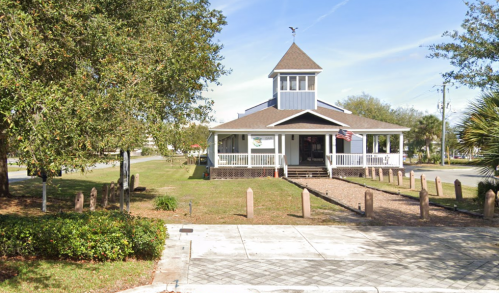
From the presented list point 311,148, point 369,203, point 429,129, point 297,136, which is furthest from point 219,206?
point 429,129

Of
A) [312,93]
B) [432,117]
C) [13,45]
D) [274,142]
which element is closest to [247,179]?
[274,142]

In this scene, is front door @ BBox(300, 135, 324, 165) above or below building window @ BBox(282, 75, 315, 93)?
below

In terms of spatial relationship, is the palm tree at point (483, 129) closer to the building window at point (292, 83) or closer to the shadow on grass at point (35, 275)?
the shadow on grass at point (35, 275)

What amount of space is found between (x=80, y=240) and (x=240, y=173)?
69.1ft

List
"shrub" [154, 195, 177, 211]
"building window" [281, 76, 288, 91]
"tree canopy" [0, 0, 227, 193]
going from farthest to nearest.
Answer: "building window" [281, 76, 288, 91]
"shrub" [154, 195, 177, 211]
"tree canopy" [0, 0, 227, 193]

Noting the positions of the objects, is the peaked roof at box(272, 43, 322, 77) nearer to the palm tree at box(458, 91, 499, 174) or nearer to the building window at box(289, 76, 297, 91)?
the building window at box(289, 76, 297, 91)

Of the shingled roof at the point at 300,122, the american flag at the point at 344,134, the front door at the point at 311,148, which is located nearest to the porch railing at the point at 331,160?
the american flag at the point at 344,134

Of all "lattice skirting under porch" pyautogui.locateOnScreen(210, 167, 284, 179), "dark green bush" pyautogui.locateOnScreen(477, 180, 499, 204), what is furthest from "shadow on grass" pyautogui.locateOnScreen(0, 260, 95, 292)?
"lattice skirting under porch" pyautogui.locateOnScreen(210, 167, 284, 179)

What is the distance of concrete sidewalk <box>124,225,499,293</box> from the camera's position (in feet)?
22.2

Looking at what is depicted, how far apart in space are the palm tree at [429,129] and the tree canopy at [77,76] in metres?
48.3

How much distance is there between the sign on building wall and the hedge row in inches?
828

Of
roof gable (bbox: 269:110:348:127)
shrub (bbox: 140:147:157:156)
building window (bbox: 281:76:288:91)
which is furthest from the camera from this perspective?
building window (bbox: 281:76:288:91)

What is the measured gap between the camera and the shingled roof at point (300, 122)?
28.9 m

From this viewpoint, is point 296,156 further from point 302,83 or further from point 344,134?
point 302,83
